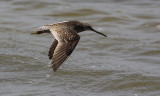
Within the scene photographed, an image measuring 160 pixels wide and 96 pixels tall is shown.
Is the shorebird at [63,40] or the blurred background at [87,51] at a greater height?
the shorebird at [63,40]

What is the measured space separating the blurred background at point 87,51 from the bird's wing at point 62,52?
0.78 m

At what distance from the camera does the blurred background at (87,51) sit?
568 cm

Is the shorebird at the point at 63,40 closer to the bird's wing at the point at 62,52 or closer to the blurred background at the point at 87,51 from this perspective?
the bird's wing at the point at 62,52

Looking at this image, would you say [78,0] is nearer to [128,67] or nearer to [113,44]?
[113,44]

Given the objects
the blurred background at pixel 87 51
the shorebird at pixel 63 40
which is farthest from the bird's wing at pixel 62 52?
the blurred background at pixel 87 51

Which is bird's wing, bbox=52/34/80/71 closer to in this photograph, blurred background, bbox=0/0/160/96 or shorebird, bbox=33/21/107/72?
shorebird, bbox=33/21/107/72

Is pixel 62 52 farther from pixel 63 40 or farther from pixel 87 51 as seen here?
pixel 87 51

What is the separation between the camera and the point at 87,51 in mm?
7223

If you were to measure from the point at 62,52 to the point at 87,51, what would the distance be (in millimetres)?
2472

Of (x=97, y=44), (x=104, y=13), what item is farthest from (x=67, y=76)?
(x=104, y=13)

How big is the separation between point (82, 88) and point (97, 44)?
2.05 m

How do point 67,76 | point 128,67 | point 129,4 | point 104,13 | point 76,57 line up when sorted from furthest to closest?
point 129,4, point 104,13, point 76,57, point 128,67, point 67,76

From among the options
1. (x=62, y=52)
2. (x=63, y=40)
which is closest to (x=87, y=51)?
(x=63, y=40)

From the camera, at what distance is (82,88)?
5.62 metres
